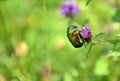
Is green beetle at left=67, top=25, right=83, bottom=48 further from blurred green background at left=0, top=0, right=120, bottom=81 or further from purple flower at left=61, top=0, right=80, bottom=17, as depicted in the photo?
purple flower at left=61, top=0, right=80, bottom=17

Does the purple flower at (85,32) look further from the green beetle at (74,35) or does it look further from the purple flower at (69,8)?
the purple flower at (69,8)

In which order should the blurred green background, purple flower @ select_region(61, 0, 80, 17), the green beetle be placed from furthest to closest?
1. purple flower @ select_region(61, 0, 80, 17)
2. the blurred green background
3. the green beetle

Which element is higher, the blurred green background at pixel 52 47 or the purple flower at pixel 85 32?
the blurred green background at pixel 52 47

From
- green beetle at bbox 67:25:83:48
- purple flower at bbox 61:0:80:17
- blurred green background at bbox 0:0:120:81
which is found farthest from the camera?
purple flower at bbox 61:0:80:17

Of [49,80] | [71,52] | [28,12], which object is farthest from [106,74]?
[28,12]

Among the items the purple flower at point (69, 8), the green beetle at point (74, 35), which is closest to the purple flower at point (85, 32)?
the green beetle at point (74, 35)

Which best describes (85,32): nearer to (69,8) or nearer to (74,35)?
(74,35)

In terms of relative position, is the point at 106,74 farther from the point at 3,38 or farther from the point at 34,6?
the point at 34,6

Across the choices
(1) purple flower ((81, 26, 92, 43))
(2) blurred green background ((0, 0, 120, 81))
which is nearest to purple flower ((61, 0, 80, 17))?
(2) blurred green background ((0, 0, 120, 81))

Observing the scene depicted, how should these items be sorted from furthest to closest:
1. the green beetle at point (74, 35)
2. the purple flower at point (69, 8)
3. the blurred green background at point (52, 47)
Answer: the purple flower at point (69, 8) → the blurred green background at point (52, 47) → the green beetle at point (74, 35)
